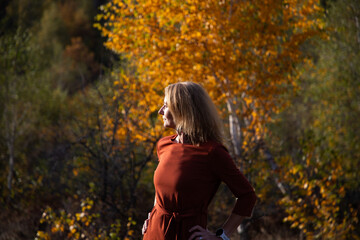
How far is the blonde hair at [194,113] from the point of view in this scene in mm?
2189

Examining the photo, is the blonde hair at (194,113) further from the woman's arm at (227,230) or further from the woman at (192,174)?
the woman's arm at (227,230)

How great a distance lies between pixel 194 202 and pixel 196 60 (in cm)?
467

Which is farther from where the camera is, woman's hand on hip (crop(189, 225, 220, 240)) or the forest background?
the forest background

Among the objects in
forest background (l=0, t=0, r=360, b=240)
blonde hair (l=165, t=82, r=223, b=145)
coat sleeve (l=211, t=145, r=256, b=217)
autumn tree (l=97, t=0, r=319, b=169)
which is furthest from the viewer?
autumn tree (l=97, t=0, r=319, b=169)

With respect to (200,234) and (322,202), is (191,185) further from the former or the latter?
(322,202)

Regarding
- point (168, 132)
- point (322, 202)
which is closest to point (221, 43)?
point (168, 132)

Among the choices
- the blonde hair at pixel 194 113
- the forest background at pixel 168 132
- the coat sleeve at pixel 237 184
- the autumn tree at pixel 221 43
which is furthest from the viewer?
the autumn tree at pixel 221 43

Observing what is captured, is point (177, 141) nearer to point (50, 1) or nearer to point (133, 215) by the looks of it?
point (133, 215)

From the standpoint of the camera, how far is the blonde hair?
2.19m

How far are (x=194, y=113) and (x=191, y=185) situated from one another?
1.29ft

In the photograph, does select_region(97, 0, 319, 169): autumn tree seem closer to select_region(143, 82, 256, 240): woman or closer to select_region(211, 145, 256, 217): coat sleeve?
select_region(143, 82, 256, 240): woman

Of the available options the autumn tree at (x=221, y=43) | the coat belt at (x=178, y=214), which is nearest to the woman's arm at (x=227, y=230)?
the coat belt at (x=178, y=214)

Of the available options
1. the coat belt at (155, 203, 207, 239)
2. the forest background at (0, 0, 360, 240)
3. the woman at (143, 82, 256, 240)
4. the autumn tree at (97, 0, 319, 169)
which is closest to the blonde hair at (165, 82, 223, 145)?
the woman at (143, 82, 256, 240)

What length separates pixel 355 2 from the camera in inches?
446
